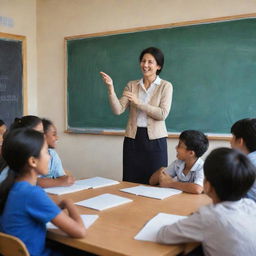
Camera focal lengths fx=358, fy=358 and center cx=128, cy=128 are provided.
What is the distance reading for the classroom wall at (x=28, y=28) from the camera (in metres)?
4.57

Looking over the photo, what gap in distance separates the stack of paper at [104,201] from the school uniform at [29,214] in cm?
38

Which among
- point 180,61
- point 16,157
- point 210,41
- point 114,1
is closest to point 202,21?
point 210,41

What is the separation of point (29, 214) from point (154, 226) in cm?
52

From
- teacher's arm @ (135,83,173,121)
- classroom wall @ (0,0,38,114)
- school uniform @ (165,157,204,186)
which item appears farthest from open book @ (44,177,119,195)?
classroom wall @ (0,0,38,114)

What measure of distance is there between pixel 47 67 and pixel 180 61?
1.98 meters

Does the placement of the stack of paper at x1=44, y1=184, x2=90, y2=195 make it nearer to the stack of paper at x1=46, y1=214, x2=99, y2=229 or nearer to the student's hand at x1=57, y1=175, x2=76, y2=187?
the student's hand at x1=57, y1=175, x2=76, y2=187

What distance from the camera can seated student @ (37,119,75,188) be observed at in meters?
2.25

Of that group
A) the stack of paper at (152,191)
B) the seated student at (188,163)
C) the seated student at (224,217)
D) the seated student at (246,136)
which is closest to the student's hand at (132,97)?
the seated student at (188,163)

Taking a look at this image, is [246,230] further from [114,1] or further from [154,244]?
[114,1]

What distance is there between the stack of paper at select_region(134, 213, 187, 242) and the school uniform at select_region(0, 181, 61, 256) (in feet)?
1.16

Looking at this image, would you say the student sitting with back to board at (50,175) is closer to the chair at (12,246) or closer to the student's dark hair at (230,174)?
the chair at (12,246)

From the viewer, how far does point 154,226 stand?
154 cm

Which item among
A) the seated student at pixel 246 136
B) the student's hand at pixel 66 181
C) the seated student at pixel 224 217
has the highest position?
the seated student at pixel 246 136

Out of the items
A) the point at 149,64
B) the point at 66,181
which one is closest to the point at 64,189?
the point at 66,181
